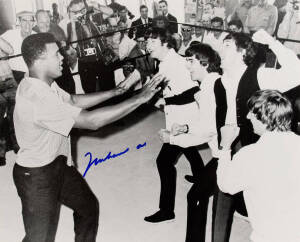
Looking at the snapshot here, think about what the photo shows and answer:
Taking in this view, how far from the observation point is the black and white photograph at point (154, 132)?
1909 millimetres

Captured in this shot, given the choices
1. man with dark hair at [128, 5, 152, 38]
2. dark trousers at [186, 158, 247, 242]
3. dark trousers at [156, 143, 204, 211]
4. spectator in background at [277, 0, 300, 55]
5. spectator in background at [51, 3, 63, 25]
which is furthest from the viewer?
man with dark hair at [128, 5, 152, 38]

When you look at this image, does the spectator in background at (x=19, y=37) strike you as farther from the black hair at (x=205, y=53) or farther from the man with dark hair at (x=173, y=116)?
the black hair at (x=205, y=53)

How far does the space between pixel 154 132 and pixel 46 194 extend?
104 inches

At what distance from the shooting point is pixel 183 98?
3080mm

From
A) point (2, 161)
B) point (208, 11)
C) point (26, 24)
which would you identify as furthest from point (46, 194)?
point (208, 11)

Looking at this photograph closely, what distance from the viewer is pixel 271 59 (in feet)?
15.3

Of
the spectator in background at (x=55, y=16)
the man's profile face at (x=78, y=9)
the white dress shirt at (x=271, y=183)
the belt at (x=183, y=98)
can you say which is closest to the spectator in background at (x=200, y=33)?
the man's profile face at (x=78, y=9)

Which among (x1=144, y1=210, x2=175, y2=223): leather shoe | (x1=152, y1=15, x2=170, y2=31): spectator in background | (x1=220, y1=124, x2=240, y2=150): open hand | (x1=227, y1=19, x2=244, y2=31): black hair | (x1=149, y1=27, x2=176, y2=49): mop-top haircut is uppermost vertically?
(x1=149, y1=27, x2=176, y2=49): mop-top haircut

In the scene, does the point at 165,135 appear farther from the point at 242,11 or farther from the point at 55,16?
the point at 55,16

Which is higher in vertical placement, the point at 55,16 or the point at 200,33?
the point at 55,16

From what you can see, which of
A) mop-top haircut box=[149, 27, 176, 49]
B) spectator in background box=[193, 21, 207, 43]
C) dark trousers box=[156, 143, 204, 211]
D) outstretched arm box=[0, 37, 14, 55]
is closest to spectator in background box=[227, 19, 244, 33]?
spectator in background box=[193, 21, 207, 43]

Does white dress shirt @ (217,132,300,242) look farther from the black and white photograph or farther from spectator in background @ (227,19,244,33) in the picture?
spectator in background @ (227,19,244,33)

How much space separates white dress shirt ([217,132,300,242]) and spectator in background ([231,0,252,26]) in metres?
3.49

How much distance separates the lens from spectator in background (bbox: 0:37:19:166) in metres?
4.36
